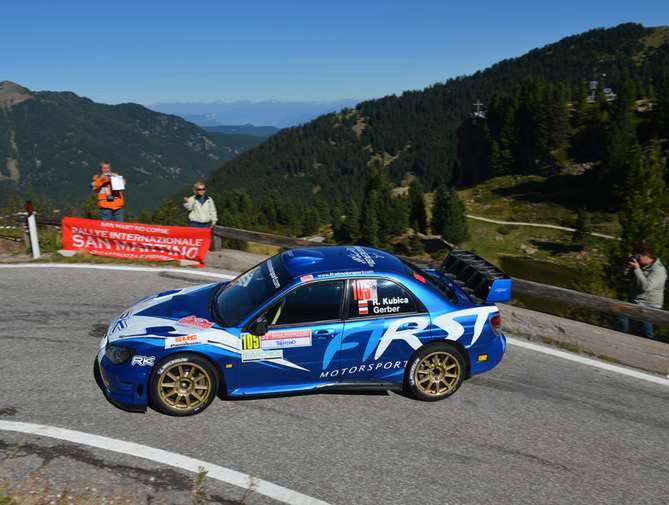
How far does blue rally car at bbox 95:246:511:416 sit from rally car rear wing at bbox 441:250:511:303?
0.03m

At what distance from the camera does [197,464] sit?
5.18m

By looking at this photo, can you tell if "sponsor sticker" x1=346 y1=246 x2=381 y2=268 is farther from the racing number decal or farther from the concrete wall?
the concrete wall

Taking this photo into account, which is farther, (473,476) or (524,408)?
(524,408)

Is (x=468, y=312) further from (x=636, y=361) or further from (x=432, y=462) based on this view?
(x=636, y=361)

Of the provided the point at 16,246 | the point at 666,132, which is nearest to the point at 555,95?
the point at 666,132

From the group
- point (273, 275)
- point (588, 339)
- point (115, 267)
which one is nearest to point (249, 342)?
point (273, 275)

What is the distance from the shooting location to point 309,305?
6.37 metres

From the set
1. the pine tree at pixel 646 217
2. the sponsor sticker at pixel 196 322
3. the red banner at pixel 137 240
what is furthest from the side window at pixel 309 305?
the pine tree at pixel 646 217

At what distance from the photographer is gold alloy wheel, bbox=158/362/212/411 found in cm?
603

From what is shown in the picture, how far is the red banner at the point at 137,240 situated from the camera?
1204 centimetres

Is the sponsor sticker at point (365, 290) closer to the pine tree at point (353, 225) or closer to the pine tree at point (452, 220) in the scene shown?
the pine tree at point (452, 220)

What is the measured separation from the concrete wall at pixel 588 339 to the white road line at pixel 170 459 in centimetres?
506

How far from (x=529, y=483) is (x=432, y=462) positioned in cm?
91

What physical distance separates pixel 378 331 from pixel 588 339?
12.1 feet
